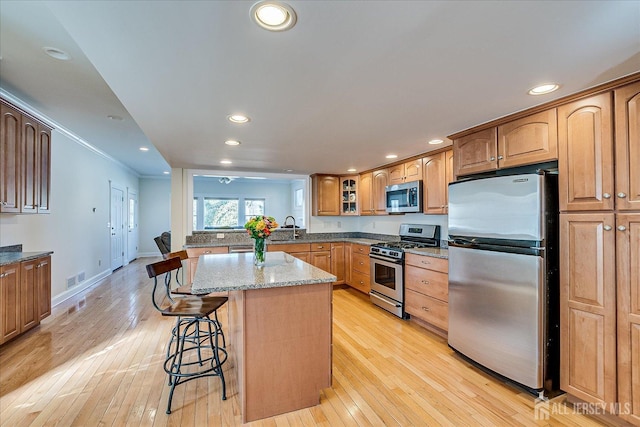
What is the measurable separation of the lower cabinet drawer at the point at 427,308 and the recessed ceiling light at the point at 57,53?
3.90 metres

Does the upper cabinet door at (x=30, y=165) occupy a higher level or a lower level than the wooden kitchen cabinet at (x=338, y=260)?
higher

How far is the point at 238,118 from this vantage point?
242 cm

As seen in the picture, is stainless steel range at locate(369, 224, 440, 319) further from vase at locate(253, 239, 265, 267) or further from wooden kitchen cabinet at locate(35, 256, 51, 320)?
wooden kitchen cabinet at locate(35, 256, 51, 320)

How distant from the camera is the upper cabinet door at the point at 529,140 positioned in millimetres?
2072

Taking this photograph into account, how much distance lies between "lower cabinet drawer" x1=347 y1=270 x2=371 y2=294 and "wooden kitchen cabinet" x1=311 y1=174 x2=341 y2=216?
4.06ft

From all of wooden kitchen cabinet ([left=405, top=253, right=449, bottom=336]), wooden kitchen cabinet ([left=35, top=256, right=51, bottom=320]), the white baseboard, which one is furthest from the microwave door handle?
the white baseboard

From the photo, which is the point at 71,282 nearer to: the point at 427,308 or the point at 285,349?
the point at 285,349

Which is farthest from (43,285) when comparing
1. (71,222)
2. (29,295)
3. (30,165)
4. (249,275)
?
(249,275)

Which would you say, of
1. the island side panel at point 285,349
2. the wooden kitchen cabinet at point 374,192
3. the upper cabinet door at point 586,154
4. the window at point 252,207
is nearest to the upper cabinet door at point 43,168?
the island side panel at point 285,349

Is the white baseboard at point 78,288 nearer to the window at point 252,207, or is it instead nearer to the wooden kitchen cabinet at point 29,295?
the wooden kitchen cabinet at point 29,295

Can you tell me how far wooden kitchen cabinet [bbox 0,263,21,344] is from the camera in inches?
105

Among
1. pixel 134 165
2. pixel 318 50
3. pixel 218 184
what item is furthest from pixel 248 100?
pixel 218 184

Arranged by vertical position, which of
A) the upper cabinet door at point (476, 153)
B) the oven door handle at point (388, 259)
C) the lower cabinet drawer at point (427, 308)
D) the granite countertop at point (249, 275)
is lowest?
the lower cabinet drawer at point (427, 308)

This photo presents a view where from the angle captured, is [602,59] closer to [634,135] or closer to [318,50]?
[634,135]
